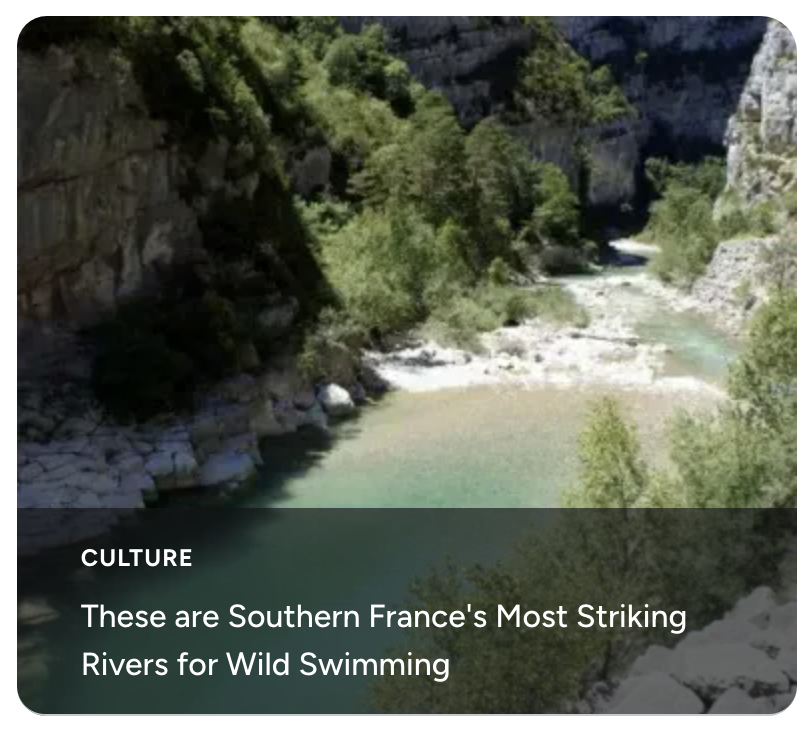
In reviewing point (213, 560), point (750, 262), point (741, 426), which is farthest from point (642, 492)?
point (750, 262)

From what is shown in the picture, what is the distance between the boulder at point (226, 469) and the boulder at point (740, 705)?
33.7ft

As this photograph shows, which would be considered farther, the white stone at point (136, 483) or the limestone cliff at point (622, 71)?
the limestone cliff at point (622, 71)

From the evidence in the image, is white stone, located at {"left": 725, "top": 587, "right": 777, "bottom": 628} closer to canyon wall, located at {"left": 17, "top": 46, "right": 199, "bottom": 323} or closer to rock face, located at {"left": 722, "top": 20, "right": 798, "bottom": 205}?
canyon wall, located at {"left": 17, "top": 46, "right": 199, "bottom": 323}

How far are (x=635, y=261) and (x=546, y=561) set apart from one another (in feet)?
140

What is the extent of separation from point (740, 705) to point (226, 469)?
35.1ft

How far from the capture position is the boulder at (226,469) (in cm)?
1552

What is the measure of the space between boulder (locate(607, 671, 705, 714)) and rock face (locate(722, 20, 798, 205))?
72.6ft

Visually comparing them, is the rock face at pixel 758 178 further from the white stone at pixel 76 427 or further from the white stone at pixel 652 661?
the white stone at pixel 652 661

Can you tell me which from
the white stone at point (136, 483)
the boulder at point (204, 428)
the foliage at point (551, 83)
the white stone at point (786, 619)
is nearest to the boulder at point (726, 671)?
the white stone at point (786, 619)

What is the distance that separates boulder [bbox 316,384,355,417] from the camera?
64.7 ft

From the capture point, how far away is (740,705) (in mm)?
6562

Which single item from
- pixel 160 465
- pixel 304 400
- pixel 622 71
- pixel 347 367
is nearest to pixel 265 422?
pixel 304 400

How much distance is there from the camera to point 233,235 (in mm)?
21078

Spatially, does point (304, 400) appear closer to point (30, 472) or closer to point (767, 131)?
point (30, 472)
